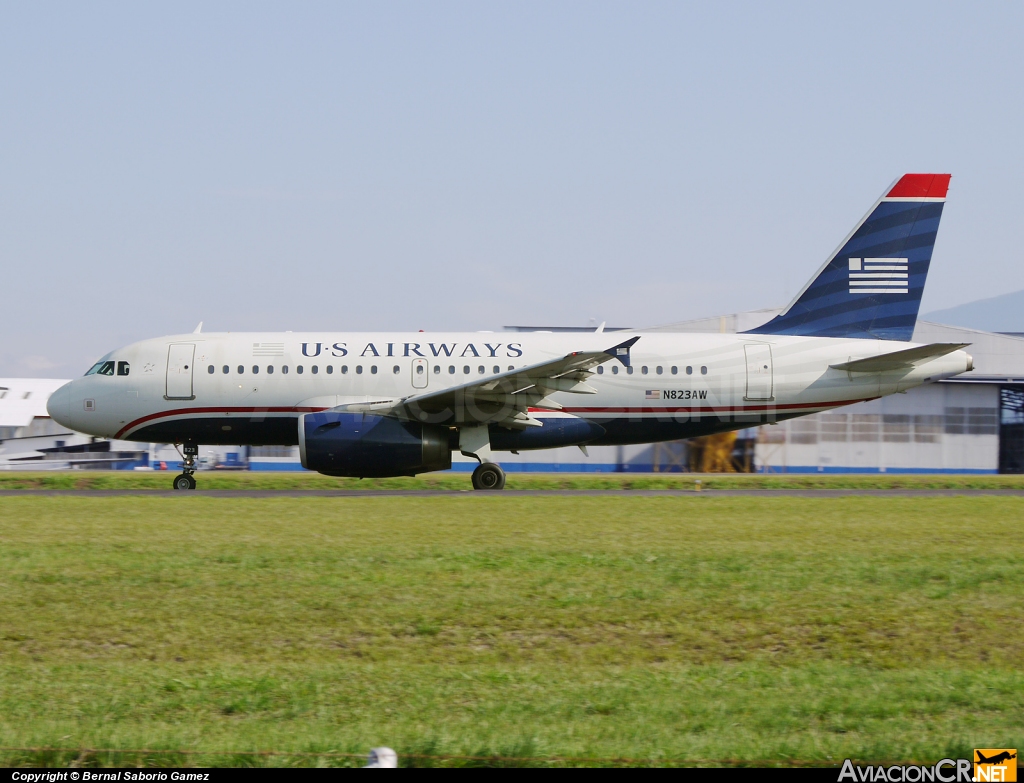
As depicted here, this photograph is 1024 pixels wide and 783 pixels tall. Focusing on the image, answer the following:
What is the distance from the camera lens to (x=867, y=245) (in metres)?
25.8

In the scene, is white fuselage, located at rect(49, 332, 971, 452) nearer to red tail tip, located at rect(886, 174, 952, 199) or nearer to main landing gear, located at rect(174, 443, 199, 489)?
main landing gear, located at rect(174, 443, 199, 489)

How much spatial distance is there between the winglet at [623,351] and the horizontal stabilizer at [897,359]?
493 cm

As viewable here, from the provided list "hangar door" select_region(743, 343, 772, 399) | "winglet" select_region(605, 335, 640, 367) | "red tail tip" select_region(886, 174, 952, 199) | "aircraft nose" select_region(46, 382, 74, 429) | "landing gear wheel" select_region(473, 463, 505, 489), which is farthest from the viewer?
"red tail tip" select_region(886, 174, 952, 199)

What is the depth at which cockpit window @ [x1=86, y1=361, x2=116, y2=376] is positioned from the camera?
2484 centimetres

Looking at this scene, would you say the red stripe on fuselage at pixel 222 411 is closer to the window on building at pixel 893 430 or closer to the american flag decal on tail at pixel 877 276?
the american flag decal on tail at pixel 877 276

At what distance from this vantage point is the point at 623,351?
23688 mm

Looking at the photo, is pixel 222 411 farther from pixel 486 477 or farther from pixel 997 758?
pixel 997 758

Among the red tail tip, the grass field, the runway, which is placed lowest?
the grass field

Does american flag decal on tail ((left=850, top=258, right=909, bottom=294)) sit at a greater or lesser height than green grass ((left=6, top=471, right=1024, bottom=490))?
greater

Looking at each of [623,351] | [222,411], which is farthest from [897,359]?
[222,411]

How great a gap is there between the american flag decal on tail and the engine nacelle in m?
11.4

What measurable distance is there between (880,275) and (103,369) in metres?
19.3

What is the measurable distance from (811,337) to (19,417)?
39060 mm

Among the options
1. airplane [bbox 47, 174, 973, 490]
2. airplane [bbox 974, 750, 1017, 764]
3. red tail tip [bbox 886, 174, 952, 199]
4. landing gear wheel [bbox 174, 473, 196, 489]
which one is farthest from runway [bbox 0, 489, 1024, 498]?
airplane [bbox 974, 750, 1017, 764]
